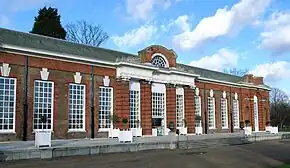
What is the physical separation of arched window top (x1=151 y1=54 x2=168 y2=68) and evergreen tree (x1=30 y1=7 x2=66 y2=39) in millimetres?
16133

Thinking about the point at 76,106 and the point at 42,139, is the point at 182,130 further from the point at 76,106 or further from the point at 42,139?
the point at 42,139

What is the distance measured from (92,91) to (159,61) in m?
9.32

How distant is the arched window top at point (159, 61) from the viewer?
3442 centimetres

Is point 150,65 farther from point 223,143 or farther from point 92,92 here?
point 223,143

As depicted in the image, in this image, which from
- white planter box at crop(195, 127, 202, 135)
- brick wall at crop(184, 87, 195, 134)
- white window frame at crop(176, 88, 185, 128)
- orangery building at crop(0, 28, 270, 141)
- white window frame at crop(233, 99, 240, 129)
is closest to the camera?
orangery building at crop(0, 28, 270, 141)

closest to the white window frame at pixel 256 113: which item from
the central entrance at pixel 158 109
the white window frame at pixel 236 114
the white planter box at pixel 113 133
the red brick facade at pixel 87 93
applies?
the white window frame at pixel 236 114

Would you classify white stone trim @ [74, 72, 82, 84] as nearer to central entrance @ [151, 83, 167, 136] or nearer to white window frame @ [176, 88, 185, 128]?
central entrance @ [151, 83, 167, 136]

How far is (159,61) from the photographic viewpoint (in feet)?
115

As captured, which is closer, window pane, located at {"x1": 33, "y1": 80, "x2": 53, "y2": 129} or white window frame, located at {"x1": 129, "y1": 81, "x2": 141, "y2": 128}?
window pane, located at {"x1": 33, "y1": 80, "x2": 53, "y2": 129}

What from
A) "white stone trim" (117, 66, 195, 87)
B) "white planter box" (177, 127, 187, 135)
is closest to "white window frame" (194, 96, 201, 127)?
"white stone trim" (117, 66, 195, 87)

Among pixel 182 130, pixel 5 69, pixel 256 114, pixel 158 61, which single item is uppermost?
pixel 158 61

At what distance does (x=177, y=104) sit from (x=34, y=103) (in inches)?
636

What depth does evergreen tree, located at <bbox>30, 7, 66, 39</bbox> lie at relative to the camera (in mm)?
43594

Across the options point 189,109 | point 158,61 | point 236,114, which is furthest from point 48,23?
point 236,114
